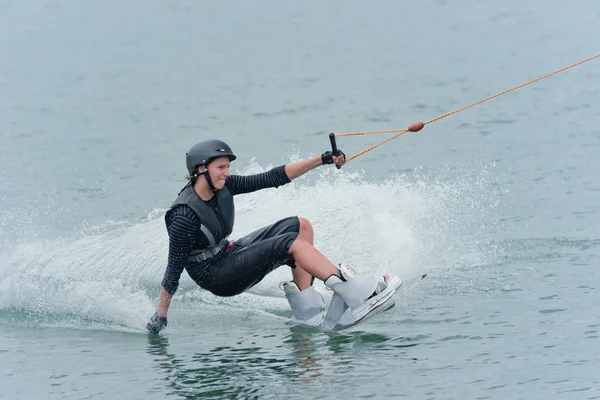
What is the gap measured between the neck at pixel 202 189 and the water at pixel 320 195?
1195mm

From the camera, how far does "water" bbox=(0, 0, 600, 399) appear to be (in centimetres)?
819

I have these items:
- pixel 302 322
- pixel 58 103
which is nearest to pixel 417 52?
pixel 58 103

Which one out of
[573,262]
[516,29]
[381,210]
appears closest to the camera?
[573,262]

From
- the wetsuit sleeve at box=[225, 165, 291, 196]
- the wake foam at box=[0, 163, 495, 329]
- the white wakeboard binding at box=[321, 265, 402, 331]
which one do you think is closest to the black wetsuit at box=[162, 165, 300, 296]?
the wetsuit sleeve at box=[225, 165, 291, 196]

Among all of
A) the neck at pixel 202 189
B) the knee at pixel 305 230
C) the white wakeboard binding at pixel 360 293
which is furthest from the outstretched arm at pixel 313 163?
the white wakeboard binding at pixel 360 293

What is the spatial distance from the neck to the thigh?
521mm

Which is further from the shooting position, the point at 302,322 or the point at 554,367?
the point at 302,322

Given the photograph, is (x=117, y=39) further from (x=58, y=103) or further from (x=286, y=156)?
(x=286, y=156)

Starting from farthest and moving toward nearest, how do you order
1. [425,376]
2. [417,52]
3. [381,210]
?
[417,52] → [381,210] → [425,376]

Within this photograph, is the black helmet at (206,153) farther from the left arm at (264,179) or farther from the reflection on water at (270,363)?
the reflection on water at (270,363)

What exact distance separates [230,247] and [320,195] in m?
3.08

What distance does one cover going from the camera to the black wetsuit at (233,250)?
8.61 metres

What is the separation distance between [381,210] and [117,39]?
68.1 feet

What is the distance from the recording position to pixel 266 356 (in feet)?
27.8
